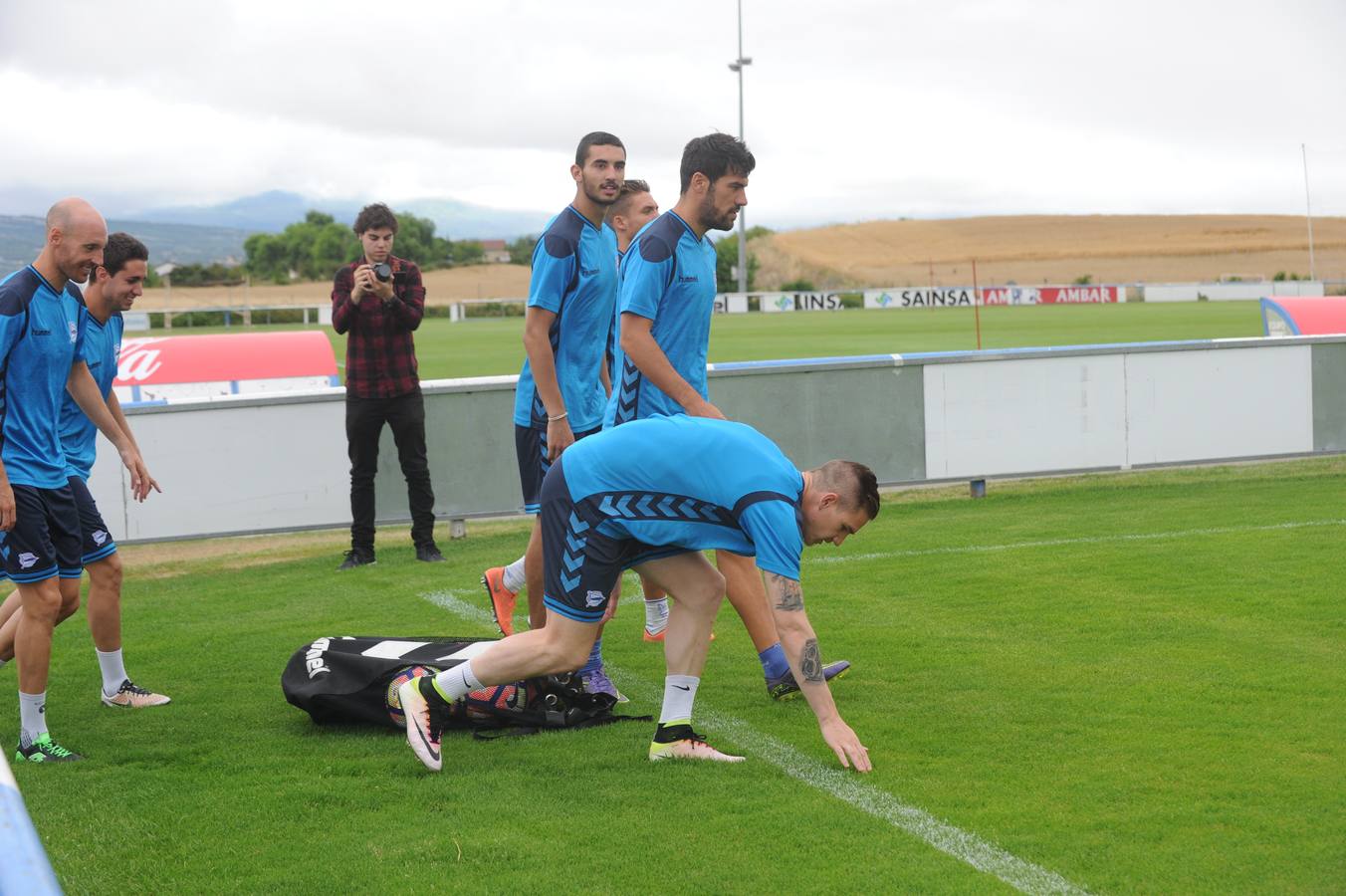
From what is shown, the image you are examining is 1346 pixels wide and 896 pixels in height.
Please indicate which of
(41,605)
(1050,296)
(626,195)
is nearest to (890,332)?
(1050,296)

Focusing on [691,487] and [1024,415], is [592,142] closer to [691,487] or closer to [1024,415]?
[691,487]

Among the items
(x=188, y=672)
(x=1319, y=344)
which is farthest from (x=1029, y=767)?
(x=1319, y=344)

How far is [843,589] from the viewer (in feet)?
26.3

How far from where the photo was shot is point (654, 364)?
544cm

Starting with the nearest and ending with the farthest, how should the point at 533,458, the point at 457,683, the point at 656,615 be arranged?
the point at 457,683 → the point at 533,458 → the point at 656,615

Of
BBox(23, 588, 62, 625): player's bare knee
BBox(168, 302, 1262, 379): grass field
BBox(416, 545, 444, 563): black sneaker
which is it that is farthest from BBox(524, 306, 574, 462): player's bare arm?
BBox(168, 302, 1262, 379): grass field

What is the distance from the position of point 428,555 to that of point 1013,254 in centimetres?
11411

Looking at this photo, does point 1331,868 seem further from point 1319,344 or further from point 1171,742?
point 1319,344

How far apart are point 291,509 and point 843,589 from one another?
15.6ft

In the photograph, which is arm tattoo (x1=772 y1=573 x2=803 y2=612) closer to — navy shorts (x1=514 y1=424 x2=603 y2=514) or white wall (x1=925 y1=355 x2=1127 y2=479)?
navy shorts (x1=514 y1=424 x2=603 y2=514)

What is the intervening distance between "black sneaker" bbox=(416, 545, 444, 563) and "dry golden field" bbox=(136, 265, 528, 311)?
198 ft

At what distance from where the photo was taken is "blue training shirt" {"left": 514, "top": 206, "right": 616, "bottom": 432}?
19.6 feet

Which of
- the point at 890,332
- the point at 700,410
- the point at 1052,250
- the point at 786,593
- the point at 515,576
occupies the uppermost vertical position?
the point at 1052,250

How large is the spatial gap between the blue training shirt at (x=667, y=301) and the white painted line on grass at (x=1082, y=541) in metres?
3.54
